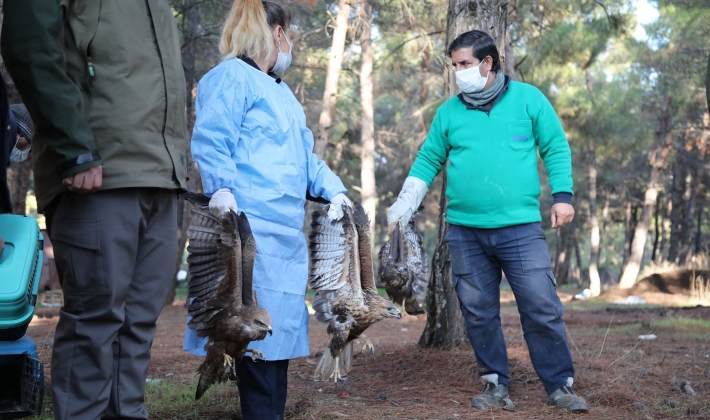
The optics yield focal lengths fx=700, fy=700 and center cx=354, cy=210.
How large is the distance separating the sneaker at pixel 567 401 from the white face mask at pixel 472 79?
189 centimetres

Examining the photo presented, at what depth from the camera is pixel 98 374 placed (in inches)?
97.7

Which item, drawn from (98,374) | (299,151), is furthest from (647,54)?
(98,374)

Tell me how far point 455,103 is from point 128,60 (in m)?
2.40

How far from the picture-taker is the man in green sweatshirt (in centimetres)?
417

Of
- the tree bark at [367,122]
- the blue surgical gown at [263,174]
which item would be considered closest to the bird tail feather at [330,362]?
the blue surgical gown at [263,174]

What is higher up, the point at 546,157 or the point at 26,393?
the point at 546,157

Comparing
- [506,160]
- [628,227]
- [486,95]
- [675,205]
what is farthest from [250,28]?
[628,227]

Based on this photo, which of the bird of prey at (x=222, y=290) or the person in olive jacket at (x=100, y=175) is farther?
the bird of prey at (x=222, y=290)

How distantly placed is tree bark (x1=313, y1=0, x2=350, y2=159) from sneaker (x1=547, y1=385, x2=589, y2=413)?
10.5 m

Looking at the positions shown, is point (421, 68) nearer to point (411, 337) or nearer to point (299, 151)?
point (411, 337)

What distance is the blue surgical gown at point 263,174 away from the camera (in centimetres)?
320

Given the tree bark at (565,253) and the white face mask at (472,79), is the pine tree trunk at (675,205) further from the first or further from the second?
the white face mask at (472,79)

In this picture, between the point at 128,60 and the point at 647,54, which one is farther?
the point at 647,54

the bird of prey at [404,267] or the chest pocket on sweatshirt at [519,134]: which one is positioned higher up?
the chest pocket on sweatshirt at [519,134]
